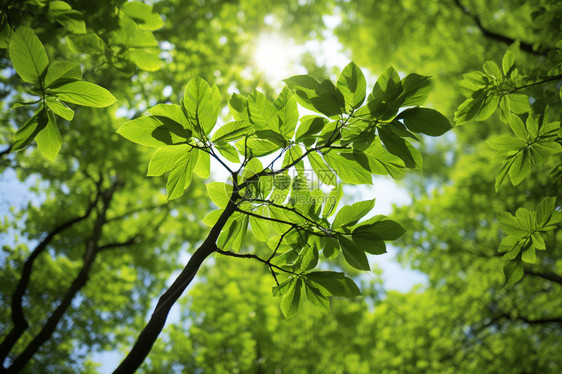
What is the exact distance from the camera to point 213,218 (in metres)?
0.96

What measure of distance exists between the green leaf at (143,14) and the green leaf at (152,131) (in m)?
0.86

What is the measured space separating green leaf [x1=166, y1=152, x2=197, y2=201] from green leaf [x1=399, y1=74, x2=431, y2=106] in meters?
0.66

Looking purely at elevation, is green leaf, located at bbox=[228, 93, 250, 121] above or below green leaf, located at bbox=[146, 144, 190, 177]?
above

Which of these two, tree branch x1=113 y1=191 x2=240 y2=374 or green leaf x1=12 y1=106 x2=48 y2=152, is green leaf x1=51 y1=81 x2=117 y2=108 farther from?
tree branch x1=113 y1=191 x2=240 y2=374

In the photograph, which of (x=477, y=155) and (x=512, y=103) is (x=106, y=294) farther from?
(x=477, y=155)

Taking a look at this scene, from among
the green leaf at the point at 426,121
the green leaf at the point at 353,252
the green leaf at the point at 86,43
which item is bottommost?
the green leaf at the point at 353,252

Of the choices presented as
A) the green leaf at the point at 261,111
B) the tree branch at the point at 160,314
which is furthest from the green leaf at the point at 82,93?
the tree branch at the point at 160,314

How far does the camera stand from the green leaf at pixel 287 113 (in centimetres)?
86

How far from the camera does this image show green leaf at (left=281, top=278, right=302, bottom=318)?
0.90 meters

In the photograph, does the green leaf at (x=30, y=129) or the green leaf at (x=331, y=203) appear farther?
the green leaf at (x=331, y=203)

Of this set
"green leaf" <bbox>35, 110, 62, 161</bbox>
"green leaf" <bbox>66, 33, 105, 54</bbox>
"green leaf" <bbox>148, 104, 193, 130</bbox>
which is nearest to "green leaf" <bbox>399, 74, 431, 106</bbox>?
"green leaf" <bbox>148, 104, 193, 130</bbox>

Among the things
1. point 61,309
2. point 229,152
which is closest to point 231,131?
point 229,152

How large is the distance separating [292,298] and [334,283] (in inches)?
6.4

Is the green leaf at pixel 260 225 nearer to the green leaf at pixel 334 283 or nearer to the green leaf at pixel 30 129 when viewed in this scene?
the green leaf at pixel 334 283
